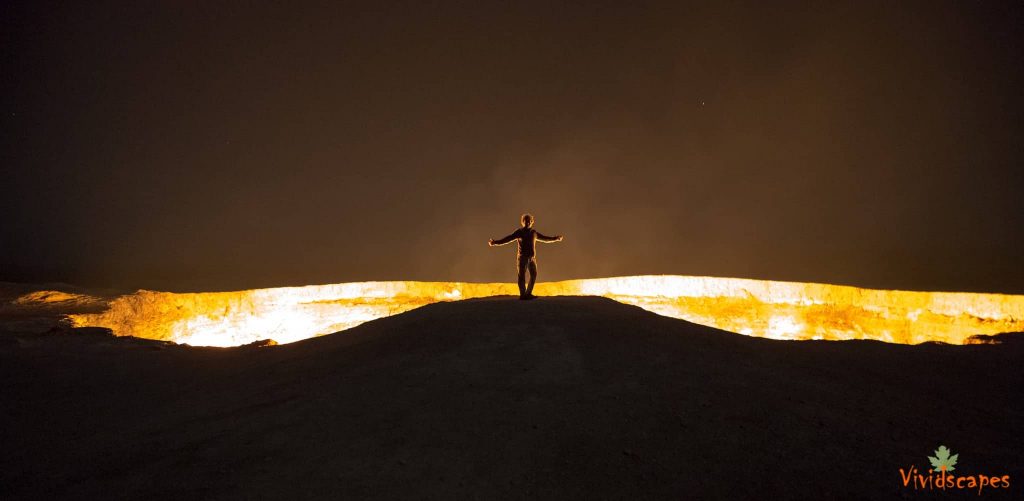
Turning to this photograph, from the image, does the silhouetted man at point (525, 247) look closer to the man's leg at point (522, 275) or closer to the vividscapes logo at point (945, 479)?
the man's leg at point (522, 275)

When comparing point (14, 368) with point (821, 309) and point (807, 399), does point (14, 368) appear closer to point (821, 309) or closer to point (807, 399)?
point (807, 399)

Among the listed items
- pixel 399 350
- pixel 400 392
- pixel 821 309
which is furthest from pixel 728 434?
pixel 821 309

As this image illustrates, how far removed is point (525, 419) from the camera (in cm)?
281

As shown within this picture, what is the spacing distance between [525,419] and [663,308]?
46.0 ft

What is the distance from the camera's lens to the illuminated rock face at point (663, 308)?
1102 cm

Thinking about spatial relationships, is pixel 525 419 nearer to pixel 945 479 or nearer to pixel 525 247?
pixel 945 479

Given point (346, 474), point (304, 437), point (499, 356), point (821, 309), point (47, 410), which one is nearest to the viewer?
point (346, 474)

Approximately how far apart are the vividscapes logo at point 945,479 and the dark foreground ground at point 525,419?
0.18 ft

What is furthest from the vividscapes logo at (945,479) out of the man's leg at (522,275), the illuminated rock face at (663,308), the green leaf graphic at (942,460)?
the illuminated rock face at (663,308)

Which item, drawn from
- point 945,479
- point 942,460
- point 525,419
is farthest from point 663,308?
point 525,419

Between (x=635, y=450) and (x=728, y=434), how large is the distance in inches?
27.1

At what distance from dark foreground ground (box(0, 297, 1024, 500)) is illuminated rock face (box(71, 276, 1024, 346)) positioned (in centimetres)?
825

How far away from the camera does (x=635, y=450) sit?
248cm

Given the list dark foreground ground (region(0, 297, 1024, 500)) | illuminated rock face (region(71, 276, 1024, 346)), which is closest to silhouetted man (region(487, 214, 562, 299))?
dark foreground ground (region(0, 297, 1024, 500))
